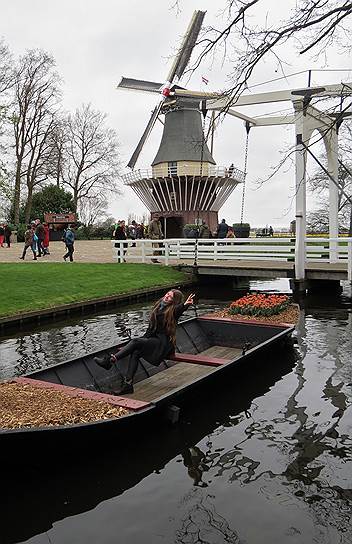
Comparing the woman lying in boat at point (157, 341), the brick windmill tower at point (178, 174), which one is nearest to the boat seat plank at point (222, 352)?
the woman lying in boat at point (157, 341)

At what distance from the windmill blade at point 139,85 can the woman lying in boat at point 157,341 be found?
34005mm

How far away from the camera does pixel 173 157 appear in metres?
37.6

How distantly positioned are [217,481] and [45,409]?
2028 mm

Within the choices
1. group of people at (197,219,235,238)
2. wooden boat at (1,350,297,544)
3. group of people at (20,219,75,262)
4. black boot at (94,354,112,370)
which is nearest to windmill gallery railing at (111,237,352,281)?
group of people at (20,219,75,262)

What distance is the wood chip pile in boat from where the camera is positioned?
526cm

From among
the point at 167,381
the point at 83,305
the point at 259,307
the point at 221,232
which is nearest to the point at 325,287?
the point at 221,232

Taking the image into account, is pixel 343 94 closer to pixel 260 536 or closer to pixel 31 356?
pixel 260 536

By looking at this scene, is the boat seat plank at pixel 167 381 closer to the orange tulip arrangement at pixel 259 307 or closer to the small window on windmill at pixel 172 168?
the orange tulip arrangement at pixel 259 307

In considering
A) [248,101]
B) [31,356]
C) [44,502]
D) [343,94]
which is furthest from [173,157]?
[44,502]

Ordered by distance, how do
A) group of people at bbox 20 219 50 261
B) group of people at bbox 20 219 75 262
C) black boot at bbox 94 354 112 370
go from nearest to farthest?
black boot at bbox 94 354 112 370 → group of people at bbox 20 219 75 262 → group of people at bbox 20 219 50 261

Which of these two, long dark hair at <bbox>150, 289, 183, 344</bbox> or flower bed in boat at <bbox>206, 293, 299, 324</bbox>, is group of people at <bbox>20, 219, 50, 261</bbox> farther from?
long dark hair at <bbox>150, 289, 183, 344</bbox>

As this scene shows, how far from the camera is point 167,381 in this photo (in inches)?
308

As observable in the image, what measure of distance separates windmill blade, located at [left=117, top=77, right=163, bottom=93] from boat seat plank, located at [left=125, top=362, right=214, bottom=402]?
33633mm

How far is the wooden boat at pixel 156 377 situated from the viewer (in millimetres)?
5270
